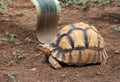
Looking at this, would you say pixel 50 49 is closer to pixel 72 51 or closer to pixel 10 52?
pixel 72 51

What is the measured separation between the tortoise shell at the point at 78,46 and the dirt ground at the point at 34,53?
131 millimetres

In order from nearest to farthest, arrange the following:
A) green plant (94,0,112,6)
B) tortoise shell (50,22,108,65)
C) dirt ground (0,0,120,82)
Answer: dirt ground (0,0,120,82) → tortoise shell (50,22,108,65) → green plant (94,0,112,6)

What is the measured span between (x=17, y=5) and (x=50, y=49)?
413 cm

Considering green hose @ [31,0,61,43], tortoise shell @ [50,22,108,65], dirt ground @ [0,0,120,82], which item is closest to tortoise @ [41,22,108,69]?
tortoise shell @ [50,22,108,65]

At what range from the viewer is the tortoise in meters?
4.99

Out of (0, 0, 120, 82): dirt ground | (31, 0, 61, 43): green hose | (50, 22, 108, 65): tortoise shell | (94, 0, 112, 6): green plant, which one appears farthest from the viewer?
(94, 0, 112, 6): green plant

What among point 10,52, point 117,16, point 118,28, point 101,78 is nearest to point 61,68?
point 101,78

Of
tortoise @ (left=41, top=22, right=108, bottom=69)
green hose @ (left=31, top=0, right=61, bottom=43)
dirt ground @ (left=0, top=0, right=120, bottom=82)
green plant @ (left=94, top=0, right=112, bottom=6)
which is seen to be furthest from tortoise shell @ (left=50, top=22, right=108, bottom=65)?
green plant @ (left=94, top=0, right=112, bottom=6)

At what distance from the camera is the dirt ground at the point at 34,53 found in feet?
15.5

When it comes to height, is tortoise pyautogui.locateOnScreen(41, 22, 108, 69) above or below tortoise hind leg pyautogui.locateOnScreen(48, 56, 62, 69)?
above

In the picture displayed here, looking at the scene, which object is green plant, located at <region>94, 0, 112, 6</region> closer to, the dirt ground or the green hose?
the dirt ground

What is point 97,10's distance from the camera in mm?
8547

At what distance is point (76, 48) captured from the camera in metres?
5.00

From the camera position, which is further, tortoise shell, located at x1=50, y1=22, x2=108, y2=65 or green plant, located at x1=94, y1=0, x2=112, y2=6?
green plant, located at x1=94, y1=0, x2=112, y2=6
